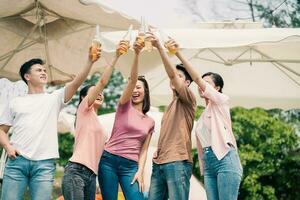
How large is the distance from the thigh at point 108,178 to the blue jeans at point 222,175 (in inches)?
30.8

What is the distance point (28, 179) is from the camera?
14.8 ft

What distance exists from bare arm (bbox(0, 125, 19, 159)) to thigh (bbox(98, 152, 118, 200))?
0.72 metres

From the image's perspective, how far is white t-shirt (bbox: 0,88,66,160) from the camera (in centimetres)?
451

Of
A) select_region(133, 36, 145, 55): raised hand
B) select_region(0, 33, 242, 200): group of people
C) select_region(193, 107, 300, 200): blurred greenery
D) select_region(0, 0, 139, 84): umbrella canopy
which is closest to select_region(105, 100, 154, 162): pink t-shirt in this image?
select_region(0, 33, 242, 200): group of people

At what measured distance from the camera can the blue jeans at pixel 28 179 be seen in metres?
4.44

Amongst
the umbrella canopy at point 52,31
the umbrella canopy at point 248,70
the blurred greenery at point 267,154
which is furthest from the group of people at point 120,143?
the blurred greenery at point 267,154

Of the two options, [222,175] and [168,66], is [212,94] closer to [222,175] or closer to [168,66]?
[168,66]

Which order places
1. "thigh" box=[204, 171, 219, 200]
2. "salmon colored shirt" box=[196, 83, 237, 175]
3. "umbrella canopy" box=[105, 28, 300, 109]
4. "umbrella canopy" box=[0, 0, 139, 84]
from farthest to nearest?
"umbrella canopy" box=[105, 28, 300, 109] < "umbrella canopy" box=[0, 0, 139, 84] < "thigh" box=[204, 171, 219, 200] < "salmon colored shirt" box=[196, 83, 237, 175]

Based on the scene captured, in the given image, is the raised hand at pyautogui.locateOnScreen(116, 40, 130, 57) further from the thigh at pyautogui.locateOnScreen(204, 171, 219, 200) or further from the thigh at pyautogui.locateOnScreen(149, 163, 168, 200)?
the thigh at pyautogui.locateOnScreen(204, 171, 219, 200)

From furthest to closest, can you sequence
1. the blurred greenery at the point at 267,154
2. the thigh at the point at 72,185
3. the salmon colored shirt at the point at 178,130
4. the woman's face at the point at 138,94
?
the blurred greenery at the point at 267,154 < the woman's face at the point at 138,94 < the salmon colored shirt at the point at 178,130 < the thigh at the point at 72,185

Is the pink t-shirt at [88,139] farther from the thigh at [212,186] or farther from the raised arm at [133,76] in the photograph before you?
the thigh at [212,186]

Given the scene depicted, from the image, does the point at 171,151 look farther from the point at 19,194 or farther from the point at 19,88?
the point at 19,88

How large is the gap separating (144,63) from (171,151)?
292 centimetres

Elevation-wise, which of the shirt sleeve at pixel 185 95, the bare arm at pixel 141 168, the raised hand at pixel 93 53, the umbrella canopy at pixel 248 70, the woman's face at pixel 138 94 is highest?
the umbrella canopy at pixel 248 70
